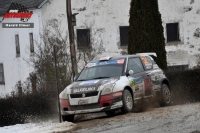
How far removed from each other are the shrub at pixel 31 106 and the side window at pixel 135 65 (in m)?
3.22

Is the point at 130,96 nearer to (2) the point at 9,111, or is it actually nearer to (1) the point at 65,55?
(2) the point at 9,111

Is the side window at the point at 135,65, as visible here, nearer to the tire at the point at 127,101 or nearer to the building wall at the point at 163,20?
the tire at the point at 127,101

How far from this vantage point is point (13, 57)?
140 feet

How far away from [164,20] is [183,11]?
54.8 inches

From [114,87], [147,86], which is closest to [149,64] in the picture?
[147,86]

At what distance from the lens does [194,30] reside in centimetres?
3997

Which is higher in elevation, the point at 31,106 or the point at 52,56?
the point at 52,56

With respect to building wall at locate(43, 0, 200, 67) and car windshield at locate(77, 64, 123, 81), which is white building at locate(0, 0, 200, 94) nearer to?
building wall at locate(43, 0, 200, 67)

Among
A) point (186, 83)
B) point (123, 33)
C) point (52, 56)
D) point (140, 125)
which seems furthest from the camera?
point (123, 33)

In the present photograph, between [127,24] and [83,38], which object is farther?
[127,24]

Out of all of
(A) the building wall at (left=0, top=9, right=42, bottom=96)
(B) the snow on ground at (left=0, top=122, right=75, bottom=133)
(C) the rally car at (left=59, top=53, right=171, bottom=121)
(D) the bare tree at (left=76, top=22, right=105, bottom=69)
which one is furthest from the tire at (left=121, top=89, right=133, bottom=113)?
(A) the building wall at (left=0, top=9, right=42, bottom=96)

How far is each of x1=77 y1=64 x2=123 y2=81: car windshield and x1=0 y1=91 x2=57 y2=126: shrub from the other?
8.17 feet

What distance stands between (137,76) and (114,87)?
159 cm

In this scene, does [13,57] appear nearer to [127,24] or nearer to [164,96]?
[127,24]
